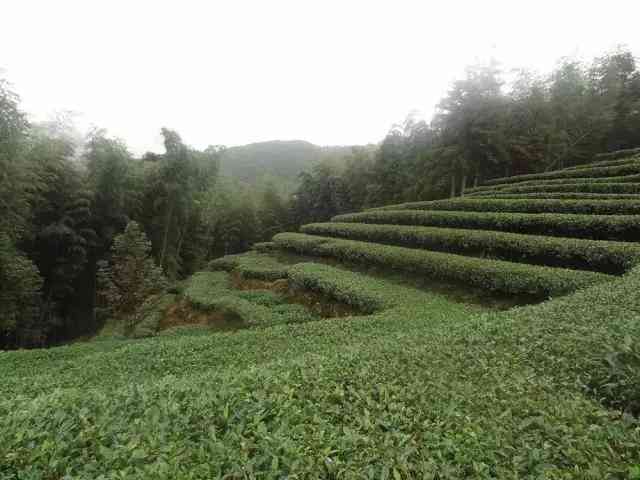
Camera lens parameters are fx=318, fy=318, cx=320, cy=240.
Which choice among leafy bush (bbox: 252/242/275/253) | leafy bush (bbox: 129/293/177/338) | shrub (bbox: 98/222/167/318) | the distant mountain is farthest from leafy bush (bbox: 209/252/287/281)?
the distant mountain

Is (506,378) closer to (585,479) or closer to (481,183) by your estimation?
(585,479)

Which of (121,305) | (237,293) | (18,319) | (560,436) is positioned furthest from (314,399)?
(18,319)

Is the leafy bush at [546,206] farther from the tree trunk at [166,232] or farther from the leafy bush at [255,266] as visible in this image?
the tree trunk at [166,232]

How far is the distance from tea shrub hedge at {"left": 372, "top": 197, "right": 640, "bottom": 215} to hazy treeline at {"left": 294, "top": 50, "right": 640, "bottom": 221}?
361 inches

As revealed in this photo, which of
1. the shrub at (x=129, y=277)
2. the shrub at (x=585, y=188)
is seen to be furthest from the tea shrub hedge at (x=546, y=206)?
the shrub at (x=129, y=277)

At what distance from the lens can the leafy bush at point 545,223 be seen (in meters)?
9.71

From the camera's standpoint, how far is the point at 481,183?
24.8 metres

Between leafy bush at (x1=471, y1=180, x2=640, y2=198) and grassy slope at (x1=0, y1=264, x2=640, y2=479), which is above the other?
leafy bush at (x1=471, y1=180, x2=640, y2=198)

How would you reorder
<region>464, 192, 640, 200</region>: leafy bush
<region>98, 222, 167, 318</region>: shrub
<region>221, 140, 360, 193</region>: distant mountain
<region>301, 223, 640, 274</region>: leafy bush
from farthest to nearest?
<region>221, 140, 360, 193</region>: distant mountain
<region>98, 222, 167, 318</region>: shrub
<region>464, 192, 640, 200</region>: leafy bush
<region>301, 223, 640, 274</region>: leafy bush

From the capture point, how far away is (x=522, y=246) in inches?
399

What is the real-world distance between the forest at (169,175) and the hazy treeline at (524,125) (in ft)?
0.28

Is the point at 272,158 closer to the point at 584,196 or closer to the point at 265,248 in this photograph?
the point at 265,248

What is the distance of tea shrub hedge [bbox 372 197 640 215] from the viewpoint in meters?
11.0

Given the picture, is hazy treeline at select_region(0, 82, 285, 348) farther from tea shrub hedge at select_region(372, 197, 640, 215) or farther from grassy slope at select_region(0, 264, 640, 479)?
tea shrub hedge at select_region(372, 197, 640, 215)
